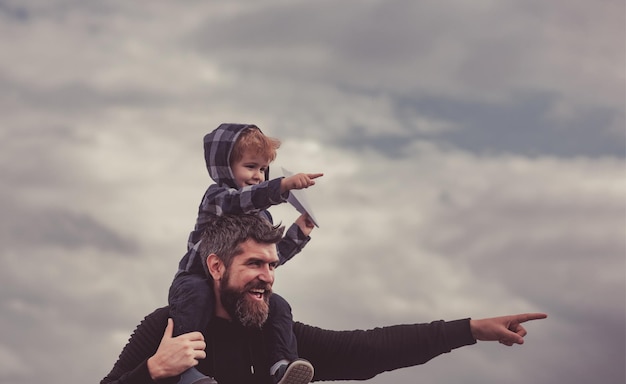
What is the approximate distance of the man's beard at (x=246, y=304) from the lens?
10.8m

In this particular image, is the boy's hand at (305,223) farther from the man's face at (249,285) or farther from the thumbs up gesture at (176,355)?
the thumbs up gesture at (176,355)

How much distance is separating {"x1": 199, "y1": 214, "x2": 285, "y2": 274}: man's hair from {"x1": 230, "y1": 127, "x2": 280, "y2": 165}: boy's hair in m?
0.69

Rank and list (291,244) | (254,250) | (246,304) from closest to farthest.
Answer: (246,304)
(254,250)
(291,244)

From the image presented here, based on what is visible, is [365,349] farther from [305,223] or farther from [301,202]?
[301,202]

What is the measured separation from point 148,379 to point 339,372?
8.13 feet

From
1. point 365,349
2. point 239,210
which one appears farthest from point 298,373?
point 239,210

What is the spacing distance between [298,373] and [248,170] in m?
2.36

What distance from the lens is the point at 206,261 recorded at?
436 inches

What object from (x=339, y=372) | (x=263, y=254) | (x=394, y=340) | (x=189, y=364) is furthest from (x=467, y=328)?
(x=189, y=364)

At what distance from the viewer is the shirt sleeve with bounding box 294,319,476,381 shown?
1152 cm

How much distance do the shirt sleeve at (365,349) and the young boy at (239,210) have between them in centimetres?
65

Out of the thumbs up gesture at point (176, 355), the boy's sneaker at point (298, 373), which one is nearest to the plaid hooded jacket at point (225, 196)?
the thumbs up gesture at point (176, 355)

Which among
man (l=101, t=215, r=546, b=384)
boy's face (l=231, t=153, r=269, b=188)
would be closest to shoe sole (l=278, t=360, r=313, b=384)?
man (l=101, t=215, r=546, b=384)

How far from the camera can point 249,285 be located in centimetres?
1083
